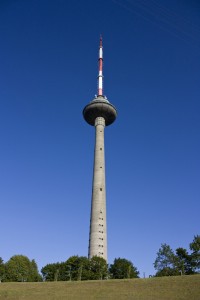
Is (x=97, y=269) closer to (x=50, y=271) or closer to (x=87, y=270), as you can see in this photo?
(x=87, y=270)

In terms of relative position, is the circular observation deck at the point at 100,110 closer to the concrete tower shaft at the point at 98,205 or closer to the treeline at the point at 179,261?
the concrete tower shaft at the point at 98,205

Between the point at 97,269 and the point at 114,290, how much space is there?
21935 mm

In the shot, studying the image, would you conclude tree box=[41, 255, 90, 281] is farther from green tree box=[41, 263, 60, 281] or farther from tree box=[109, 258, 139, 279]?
tree box=[109, 258, 139, 279]

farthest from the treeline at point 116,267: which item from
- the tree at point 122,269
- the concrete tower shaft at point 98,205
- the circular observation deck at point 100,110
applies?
the circular observation deck at point 100,110

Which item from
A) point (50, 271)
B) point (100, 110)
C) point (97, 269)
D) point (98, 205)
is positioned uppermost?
point (100, 110)

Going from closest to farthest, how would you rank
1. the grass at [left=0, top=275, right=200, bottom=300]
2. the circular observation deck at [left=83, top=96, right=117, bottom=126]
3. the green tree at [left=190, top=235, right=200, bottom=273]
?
the grass at [left=0, top=275, right=200, bottom=300], the green tree at [left=190, top=235, right=200, bottom=273], the circular observation deck at [left=83, top=96, right=117, bottom=126]

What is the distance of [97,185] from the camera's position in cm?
8200

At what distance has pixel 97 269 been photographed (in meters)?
61.8

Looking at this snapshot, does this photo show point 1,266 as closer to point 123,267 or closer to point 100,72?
point 123,267

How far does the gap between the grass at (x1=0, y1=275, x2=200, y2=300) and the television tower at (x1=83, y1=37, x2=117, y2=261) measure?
27625 mm

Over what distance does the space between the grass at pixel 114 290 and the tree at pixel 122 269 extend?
686 inches

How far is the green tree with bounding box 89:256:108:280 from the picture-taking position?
59.8 m

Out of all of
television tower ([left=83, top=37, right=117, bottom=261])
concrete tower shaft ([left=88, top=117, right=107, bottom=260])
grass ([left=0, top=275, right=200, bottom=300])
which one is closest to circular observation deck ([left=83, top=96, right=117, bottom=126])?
television tower ([left=83, top=37, right=117, bottom=261])

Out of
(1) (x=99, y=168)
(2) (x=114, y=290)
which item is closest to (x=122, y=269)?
(2) (x=114, y=290)
